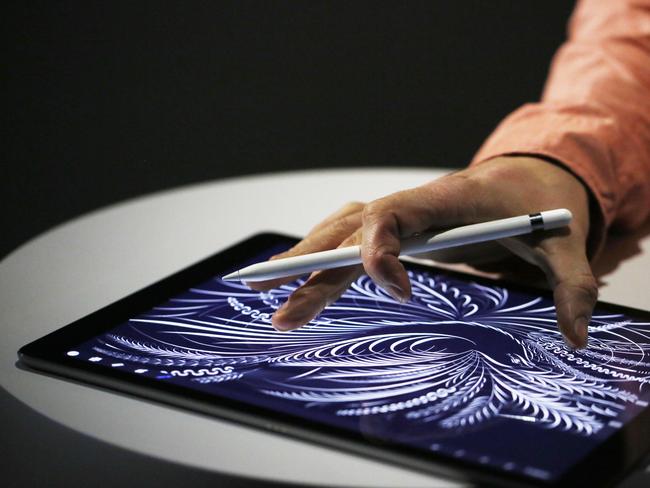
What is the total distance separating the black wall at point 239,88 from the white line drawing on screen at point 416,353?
1.48m

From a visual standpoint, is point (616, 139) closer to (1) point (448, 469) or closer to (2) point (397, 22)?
(1) point (448, 469)

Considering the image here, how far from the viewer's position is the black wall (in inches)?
83.0

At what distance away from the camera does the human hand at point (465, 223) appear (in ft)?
2.11

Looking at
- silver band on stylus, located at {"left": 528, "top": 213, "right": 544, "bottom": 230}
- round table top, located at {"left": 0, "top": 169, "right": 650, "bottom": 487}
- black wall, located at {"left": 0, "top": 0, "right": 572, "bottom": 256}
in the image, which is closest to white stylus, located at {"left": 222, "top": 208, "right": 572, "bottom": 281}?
silver band on stylus, located at {"left": 528, "top": 213, "right": 544, "bottom": 230}

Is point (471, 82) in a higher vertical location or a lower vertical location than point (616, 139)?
lower

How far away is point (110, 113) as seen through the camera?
2.15 metres

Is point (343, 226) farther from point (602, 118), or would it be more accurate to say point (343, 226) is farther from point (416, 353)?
point (602, 118)

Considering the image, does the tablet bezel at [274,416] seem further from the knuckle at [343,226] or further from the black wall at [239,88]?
the black wall at [239,88]

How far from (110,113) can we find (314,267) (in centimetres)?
161

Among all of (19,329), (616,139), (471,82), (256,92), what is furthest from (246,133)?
(19,329)

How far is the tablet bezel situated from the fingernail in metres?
0.07

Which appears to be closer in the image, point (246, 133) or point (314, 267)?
point (314, 267)

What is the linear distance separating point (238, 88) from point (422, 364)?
1.67 metres

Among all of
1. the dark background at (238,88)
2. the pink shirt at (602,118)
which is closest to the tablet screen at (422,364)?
the pink shirt at (602,118)
